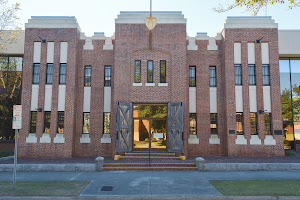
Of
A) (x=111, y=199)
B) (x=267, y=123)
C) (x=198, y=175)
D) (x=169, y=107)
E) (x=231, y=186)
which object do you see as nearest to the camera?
(x=111, y=199)

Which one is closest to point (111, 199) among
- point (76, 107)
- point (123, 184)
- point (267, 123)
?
point (123, 184)

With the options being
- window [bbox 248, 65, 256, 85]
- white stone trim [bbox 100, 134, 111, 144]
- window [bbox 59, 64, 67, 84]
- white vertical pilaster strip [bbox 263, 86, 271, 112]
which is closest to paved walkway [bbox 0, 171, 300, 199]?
white stone trim [bbox 100, 134, 111, 144]

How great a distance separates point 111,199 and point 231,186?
14.7 ft

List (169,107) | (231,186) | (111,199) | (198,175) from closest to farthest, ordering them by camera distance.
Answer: (111,199), (231,186), (198,175), (169,107)

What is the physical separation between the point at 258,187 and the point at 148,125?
865 centimetres

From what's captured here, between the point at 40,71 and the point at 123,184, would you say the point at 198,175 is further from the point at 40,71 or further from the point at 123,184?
the point at 40,71

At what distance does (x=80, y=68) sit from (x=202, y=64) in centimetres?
892

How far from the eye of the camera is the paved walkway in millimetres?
8367

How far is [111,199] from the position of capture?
8016 mm

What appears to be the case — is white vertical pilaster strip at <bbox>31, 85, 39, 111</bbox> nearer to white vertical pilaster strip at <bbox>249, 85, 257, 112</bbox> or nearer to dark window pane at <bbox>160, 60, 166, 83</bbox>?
dark window pane at <bbox>160, 60, 166, 83</bbox>

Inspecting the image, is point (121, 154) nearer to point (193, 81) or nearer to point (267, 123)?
point (193, 81)

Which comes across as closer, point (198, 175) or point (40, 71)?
point (198, 175)

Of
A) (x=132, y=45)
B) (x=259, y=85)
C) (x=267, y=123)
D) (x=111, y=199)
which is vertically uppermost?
(x=132, y=45)

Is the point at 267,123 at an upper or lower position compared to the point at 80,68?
lower
